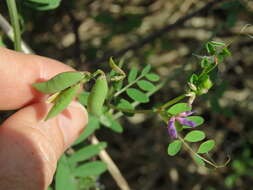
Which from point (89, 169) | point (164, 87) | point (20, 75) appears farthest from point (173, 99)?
point (164, 87)

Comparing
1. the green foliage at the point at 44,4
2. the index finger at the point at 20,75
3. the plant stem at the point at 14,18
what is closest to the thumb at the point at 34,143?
the index finger at the point at 20,75

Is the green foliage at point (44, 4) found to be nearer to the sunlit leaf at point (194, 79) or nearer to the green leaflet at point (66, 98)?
the green leaflet at point (66, 98)

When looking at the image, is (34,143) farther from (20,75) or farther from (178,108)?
(178,108)

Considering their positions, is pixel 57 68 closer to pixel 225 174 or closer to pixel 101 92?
pixel 101 92

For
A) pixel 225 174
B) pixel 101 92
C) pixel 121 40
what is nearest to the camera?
pixel 101 92

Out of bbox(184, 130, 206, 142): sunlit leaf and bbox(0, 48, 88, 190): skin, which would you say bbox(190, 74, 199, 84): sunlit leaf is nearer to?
bbox(184, 130, 206, 142): sunlit leaf

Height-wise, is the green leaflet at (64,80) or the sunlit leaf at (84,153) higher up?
the green leaflet at (64,80)

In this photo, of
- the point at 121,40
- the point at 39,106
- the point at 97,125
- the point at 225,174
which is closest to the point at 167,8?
the point at 121,40
